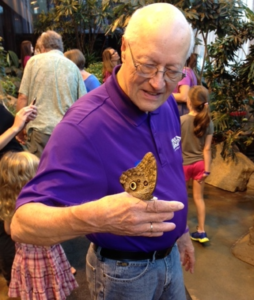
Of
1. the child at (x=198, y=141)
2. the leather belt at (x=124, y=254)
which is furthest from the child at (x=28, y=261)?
the child at (x=198, y=141)

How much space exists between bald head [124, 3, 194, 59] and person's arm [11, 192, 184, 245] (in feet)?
1.67

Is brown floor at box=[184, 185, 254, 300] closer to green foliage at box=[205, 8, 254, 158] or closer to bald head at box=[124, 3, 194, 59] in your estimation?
green foliage at box=[205, 8, 254, 158]

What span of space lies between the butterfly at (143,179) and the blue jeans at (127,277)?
1.58ft

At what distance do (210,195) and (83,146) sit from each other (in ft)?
11.1

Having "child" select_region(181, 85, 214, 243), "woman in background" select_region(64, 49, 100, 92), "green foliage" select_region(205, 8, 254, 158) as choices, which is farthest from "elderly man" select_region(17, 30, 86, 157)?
"green foliage" select_region(205, 8, 254, 158)

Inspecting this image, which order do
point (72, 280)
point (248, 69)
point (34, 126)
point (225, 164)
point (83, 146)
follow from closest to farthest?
point (83, 146)
point (72, 280)
point (34, 126)
point (248, 69)
point (225, 164)

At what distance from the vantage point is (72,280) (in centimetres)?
201

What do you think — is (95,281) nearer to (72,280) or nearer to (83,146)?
(83,146)

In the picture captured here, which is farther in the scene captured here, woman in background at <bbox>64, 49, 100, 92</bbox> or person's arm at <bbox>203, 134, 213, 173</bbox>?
woman in background at <bbox>64, 49, 100, 92</bbox>

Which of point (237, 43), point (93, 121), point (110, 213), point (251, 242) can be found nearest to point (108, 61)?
point (237, 43)

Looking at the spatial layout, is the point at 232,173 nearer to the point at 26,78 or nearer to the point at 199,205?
the point at 199,205

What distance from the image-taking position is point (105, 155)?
0.96 m

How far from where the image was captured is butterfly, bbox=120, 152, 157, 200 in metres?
0.71

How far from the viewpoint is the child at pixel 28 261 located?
186cm
